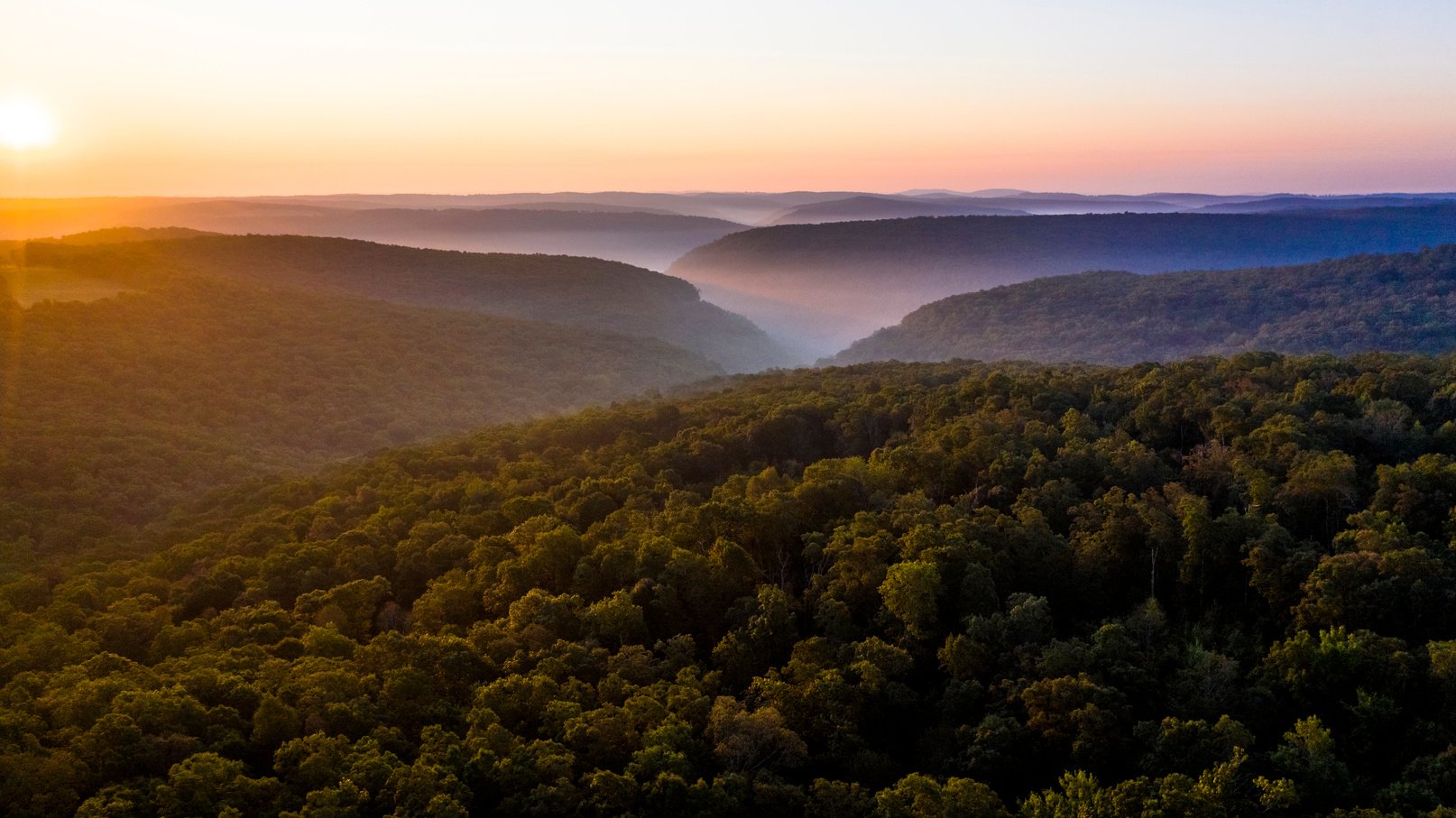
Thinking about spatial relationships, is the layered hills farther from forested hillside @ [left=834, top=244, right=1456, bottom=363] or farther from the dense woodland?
forested hillside @ [left=834, top=244, right=1456, bottom=363]

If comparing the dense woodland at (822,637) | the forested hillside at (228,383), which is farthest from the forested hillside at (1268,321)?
the dense woodland at (822,637)

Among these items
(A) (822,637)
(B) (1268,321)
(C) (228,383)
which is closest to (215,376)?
(C) (228,383)

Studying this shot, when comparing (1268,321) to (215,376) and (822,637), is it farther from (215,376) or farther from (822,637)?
(215,376)

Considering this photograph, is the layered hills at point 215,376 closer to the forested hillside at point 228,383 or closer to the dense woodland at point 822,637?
the forested hillside at point 228,383

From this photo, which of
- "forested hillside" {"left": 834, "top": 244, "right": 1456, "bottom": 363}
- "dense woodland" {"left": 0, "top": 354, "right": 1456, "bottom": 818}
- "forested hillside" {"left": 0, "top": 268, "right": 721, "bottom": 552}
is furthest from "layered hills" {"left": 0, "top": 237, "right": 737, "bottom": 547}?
"forested hillside" {"left": 834, "top": 244, "right": 1456, "bottom": 363}

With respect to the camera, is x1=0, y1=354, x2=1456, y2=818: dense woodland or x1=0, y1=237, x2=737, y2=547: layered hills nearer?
x1=0, y1=354, x2=1456, y2=818: dense woodland

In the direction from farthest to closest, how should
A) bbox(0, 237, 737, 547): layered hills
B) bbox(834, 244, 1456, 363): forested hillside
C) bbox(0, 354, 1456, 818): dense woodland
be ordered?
bbox(834, 244, 1456, 363): forested hillside
bbox(0, 237, 737, 547): layered hills
bbox(0, 354, 1456, 818): dense woodland
